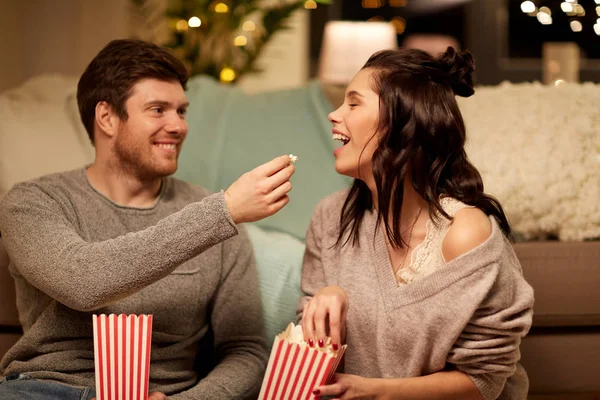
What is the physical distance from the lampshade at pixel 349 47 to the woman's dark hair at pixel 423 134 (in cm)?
186

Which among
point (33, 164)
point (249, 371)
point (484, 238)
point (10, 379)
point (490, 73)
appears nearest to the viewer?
point (484, 238)

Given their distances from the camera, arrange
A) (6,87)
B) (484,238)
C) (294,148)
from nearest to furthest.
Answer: (484,238)
(294,148)
(6,87)

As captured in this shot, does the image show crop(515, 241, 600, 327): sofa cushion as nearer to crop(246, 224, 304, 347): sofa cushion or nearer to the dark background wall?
crop(246, 224, 304, 347): sofa cushion

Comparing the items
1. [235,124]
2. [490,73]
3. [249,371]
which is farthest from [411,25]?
[249,371]

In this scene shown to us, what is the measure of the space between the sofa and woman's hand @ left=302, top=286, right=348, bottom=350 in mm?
394

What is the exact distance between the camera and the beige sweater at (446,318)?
1234 millimetres

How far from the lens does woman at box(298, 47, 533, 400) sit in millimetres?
1244

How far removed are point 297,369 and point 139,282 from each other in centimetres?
33

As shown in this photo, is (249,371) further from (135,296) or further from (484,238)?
(484,238)

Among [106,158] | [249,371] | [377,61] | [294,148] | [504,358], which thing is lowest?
[249,371]

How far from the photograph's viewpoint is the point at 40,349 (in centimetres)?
140

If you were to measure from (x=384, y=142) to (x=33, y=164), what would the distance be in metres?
1.07

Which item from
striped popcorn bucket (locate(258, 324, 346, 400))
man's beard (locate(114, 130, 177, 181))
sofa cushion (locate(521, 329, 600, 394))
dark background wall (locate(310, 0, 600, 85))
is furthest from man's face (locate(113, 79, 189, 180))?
dark background wall (locate(310, 0, 600, 85))

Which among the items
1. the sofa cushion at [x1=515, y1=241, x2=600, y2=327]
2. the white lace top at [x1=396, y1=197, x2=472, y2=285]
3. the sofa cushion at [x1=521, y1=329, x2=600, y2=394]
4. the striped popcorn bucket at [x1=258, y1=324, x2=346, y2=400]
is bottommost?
the sofa cushion at [x1=521, y1=329, x2=600, y2=394]
